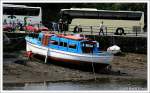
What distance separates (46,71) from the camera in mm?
25234

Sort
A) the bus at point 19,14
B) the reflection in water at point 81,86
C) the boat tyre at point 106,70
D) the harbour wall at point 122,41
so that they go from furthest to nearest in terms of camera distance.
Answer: the bus at point 19,14 → the harbour wall at point 122,41 → the boat tyre at point 106,70 → the reflection in water at point 81,86

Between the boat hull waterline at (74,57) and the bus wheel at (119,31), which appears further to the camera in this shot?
the bus wheel at (119,31)

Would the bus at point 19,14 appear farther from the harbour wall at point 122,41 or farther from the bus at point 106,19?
the harbour wall at point 122,41

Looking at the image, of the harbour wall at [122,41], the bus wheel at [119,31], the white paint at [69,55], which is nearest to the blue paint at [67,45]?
the white paint at [69,55]

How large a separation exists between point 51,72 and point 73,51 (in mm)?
2168

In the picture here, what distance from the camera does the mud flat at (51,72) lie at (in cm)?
2339

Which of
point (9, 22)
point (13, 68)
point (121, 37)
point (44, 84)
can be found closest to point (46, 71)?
point (13, 68)

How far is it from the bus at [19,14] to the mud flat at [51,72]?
32.9 feet

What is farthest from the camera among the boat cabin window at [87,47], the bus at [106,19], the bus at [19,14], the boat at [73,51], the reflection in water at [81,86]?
the bus at [106,19]

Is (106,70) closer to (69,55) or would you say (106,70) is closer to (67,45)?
(69,55)

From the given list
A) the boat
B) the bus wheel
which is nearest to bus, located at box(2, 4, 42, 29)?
the bus wheel

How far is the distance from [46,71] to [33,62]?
2.11m

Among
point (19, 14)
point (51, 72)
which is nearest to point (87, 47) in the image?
point (51, 72)

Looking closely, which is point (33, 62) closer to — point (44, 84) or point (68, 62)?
point (68, 62)
